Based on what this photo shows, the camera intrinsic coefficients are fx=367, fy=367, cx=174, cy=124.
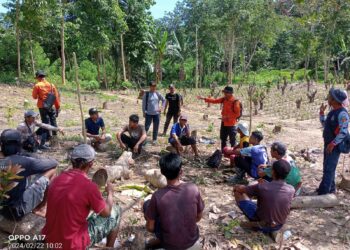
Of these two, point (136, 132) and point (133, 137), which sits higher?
point (136, 132)

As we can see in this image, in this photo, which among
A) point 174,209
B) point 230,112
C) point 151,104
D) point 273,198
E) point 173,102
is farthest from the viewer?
point 173,102

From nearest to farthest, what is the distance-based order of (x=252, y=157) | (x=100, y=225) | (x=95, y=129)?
(x=100, y=225) → (x=252, y=157) → (x=95, y=129)

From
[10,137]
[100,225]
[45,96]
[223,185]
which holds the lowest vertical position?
[223,185]

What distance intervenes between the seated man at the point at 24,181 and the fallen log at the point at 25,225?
2.3 inches

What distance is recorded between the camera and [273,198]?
4.19 meters

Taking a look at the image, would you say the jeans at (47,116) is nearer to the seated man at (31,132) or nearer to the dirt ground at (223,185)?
the seated man at (31,132)

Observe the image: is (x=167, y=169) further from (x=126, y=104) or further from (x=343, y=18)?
(x=343, y=18)

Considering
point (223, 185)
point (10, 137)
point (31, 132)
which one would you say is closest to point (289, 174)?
point (223, 185)

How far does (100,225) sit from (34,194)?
2.89 feet

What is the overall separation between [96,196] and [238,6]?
28465mm

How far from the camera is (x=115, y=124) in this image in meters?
12.1

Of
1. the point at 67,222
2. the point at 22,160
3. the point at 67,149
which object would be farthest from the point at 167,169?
the point at 67,149

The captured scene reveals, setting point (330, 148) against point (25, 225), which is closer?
point (25, 225)

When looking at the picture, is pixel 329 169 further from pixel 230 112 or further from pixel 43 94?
pixel 43 94
